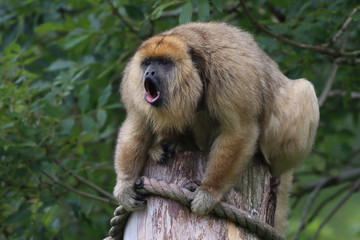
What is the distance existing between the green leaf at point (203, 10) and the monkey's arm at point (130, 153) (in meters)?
1.33

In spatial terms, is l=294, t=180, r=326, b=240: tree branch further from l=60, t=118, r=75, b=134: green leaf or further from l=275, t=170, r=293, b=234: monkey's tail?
l=60, t=118, r=75, b=134: green leaf


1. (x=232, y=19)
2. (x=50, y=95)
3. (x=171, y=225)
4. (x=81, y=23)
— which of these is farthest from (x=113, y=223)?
(x=232, y=19)

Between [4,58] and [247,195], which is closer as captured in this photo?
[247,195]

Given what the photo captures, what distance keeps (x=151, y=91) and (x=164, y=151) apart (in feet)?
1.97

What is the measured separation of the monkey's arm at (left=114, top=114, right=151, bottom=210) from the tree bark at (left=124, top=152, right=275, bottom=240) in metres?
0.14

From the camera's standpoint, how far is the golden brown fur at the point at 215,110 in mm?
5121

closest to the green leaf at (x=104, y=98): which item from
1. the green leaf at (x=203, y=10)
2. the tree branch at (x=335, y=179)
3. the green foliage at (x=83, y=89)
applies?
the green foliage at (x=83, y=89)

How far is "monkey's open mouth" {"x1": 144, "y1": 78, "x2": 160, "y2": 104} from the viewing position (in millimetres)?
5283

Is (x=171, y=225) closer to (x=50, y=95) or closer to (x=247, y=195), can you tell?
(x=247, y=195)

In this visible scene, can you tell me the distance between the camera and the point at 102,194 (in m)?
7.53

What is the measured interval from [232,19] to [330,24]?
152 cm

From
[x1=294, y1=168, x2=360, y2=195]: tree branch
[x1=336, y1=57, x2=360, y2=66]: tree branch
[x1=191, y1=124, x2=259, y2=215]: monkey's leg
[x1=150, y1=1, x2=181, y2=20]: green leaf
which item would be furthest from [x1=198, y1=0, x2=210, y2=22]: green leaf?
[x1=294, y1=168, x2=360, y2=195]: tree branch

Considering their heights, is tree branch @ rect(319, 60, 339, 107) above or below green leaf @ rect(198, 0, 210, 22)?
below

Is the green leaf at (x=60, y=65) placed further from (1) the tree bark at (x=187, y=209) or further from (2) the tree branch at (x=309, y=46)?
(1) the tree bark at (x=187, y=209)
